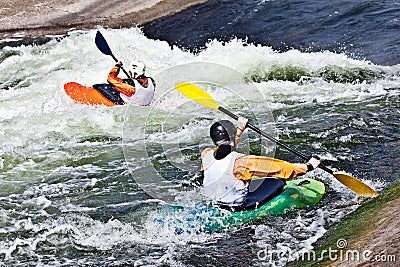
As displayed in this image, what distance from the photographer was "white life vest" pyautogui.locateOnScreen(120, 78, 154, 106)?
925 centimetres

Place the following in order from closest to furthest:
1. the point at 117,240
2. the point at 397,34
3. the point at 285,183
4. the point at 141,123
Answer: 1. the point at 117,240
2. the point at 285,183
3. the point at 141,123
4. the point at 397,34

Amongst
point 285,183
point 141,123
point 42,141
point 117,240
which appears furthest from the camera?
point 141,123

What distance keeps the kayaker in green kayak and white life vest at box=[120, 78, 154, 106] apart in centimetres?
380

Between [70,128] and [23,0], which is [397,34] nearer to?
[70,128]

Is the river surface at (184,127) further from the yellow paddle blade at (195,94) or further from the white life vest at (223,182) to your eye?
the yellow paddle blade at (195,94)

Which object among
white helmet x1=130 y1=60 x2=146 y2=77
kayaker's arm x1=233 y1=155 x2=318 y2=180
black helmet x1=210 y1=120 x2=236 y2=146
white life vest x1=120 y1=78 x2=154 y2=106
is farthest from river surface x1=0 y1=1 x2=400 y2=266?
black helmet x1=210 y1=120 x2=236 y2=146

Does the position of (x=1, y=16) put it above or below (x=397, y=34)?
above

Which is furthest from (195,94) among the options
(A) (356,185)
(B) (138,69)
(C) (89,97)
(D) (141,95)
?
(C) (89,97)

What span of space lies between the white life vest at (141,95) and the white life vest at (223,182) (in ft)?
12.7

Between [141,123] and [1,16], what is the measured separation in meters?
7.31

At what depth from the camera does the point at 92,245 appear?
17.6 ft

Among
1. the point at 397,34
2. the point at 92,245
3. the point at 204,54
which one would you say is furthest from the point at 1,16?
the point at 92,245

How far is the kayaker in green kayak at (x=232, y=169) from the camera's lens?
530cm

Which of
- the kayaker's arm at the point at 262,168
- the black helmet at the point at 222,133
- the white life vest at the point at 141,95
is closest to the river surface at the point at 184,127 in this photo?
the white life vest at the point at 141,95
